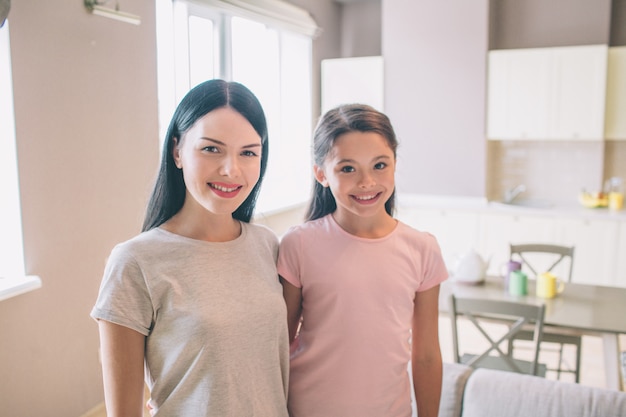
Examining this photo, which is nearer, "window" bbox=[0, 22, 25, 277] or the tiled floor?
"window" bbox=[0, 22, 25, 277]

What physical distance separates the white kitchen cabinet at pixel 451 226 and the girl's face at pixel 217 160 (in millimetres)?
3850

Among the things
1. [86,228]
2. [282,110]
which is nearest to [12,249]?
[86,228]

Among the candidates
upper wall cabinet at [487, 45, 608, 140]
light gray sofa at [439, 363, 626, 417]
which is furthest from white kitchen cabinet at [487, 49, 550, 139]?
light gray sofa at [439, 363, 626, 417]

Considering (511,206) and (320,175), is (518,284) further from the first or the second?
(511,206)

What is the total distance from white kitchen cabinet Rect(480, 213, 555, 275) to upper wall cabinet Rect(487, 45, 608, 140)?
2.19ft

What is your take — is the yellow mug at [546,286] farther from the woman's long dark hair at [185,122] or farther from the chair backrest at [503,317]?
the woman's long dark hair at [185,122]

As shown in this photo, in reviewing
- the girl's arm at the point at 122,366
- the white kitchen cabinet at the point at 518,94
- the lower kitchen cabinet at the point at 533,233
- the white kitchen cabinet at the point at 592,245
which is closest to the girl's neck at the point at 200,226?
the girl's arm at the point at 122,366

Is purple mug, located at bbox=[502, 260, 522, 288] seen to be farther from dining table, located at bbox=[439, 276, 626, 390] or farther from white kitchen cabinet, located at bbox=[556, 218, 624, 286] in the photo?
white kitchen cabinet, located at bbox=[556, 218, 624, 286]

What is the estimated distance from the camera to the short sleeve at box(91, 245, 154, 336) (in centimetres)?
98

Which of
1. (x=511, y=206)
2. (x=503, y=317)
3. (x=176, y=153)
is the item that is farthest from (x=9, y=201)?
(x=511, y=206)

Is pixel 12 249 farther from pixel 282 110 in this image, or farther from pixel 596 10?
pixel 596 10

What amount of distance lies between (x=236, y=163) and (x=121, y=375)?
423mm

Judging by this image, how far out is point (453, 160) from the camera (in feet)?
16.5

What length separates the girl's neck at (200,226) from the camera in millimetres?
1123
